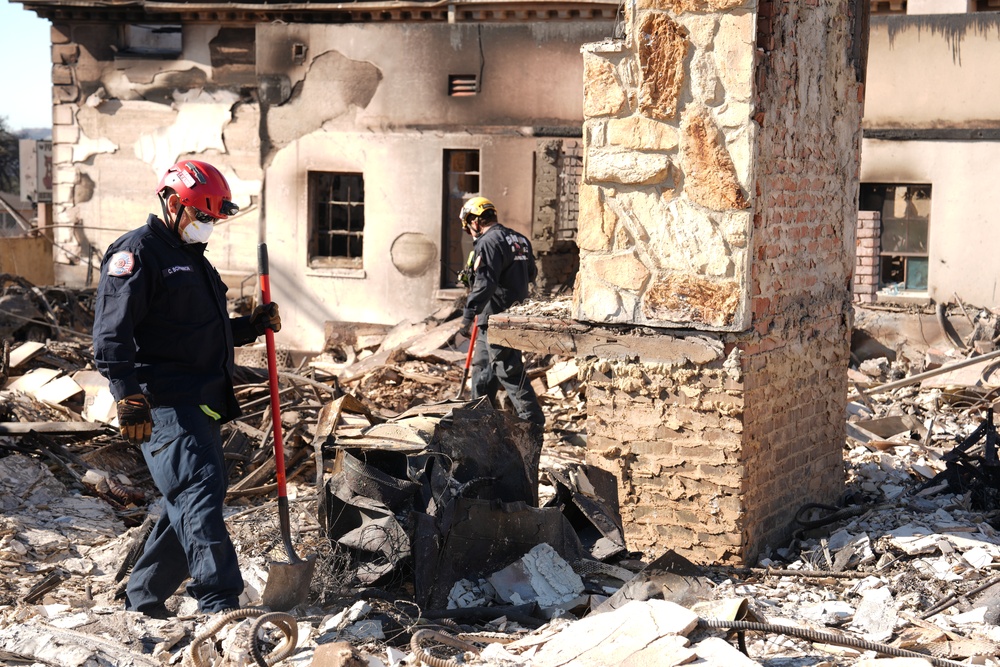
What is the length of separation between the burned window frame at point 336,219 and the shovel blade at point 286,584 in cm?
1140

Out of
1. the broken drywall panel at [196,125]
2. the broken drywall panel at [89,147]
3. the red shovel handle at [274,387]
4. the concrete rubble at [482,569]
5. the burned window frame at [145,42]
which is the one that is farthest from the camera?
the broken drywall panel at [89,147]

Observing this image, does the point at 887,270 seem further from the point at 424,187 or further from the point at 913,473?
the point at 913,473

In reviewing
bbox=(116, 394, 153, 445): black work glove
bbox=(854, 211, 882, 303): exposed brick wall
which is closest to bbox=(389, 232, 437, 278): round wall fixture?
bbox=(854, 211, 882, 303): exposed brick wall

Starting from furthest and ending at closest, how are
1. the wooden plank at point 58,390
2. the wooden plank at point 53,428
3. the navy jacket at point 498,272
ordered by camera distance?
the wooden plank at point 58,390 < the navy jacket at point 498,272 < the wooden plank at point 53,428

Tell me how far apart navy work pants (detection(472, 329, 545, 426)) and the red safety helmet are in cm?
364

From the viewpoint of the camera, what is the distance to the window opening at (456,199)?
15547mm

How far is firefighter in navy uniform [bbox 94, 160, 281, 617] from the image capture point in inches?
183

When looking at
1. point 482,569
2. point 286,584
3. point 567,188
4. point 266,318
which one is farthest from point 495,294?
point 567,188

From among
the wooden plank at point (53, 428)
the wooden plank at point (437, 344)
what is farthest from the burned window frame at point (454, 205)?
the wooden plank at point (53, 428)

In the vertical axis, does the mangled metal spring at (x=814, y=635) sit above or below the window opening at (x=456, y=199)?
below

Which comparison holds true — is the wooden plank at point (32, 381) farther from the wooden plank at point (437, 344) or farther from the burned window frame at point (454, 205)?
the burned window frame at point (454, 205)

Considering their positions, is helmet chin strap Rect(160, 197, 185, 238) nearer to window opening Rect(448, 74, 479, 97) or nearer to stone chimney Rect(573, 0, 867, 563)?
stone chimney Rect(573, 0, 867, 563)

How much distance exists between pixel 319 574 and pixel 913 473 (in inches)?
168

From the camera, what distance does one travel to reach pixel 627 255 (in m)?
5.57
